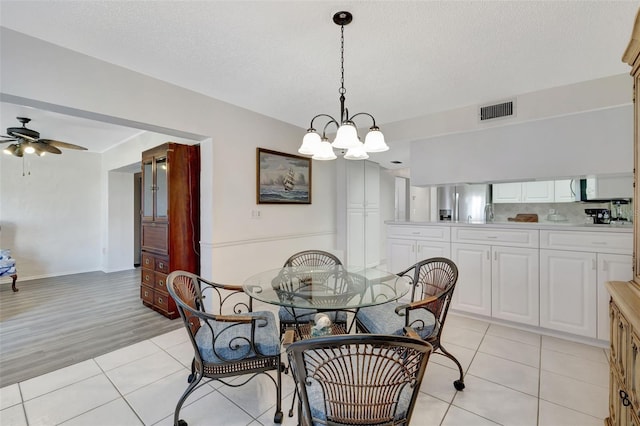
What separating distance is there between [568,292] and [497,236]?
2.48ft

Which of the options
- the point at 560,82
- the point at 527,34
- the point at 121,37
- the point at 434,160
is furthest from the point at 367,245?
the point at 121,37

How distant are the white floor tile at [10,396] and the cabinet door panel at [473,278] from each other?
3.88 metres

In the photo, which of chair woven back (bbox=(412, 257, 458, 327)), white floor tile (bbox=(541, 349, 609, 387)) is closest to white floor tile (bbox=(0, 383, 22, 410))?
chair woven back (bbox=(412, 257, 458, 327))

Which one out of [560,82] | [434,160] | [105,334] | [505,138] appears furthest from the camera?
Answer: [434,160]

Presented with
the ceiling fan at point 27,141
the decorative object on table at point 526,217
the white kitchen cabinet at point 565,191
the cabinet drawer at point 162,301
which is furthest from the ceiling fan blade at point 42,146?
the white kitchen cabinet at point 565,191

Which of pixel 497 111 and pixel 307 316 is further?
pixel 497 111

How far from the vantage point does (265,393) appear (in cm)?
193

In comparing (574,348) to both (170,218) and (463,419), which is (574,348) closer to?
(463,419)

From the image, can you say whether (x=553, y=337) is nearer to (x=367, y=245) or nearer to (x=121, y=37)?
(x=367, y=245)

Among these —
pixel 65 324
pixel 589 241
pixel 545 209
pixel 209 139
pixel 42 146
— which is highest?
pixel 42 146

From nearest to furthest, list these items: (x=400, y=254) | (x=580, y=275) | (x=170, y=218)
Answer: (x=580, y=275) < (x=170, y=218) < (x=400, y=254)

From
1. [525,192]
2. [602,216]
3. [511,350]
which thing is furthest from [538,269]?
[525,192]

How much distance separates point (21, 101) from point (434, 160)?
3.99 metres

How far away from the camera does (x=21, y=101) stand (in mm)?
2004
